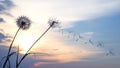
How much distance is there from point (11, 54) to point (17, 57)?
49cm

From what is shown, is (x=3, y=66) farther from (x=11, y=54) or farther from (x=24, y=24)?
(x=24, y=24)

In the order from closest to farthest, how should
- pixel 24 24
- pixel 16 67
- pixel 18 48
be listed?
1. pixel 16 67
2. pixel 18 48
3. pixel 24 24

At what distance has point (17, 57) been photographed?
19.1m

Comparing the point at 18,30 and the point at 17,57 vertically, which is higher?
the point at 18,30

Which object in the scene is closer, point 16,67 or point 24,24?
point 16,67

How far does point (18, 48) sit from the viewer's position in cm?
2023

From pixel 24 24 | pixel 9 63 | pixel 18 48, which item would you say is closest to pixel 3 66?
pixel 9 63

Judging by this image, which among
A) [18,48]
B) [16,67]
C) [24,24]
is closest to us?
[16,67]

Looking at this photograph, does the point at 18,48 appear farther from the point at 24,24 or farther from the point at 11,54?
the point at 24,24

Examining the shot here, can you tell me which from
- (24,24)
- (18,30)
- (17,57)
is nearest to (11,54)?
(17,57)

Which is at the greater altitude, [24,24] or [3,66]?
[24,24]

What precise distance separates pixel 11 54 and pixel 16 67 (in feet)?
4.65

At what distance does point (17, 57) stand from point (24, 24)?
483 centimetres

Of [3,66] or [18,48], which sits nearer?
[3,66]
